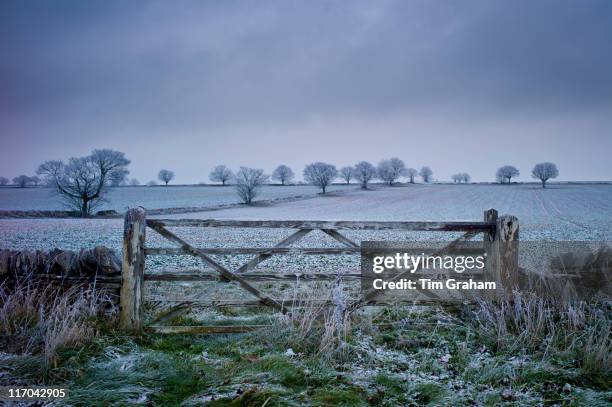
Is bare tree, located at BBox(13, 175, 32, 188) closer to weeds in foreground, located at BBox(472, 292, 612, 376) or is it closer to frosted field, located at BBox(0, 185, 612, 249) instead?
frosted field, located at BBox(0, 185, 612, 249)

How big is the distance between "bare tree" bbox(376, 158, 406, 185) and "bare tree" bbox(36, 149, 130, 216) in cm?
7770

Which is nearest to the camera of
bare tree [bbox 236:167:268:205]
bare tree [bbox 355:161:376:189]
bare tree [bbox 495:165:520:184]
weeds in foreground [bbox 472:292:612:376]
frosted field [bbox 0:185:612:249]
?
weeds in foreground [bbox 472:292:612:376]

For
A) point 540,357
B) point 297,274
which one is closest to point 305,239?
point 297,274

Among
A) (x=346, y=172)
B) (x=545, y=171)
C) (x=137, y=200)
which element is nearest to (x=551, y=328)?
(x=137, y=200)

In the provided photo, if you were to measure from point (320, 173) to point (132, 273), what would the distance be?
76897 millimetres

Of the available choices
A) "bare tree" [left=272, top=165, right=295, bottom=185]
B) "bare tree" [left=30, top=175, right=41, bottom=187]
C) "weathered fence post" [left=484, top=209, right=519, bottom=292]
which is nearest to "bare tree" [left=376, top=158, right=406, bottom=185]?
"bare tree" [left=272, top=165, right=295, bottom=185]

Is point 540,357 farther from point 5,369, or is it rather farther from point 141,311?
point 5,369

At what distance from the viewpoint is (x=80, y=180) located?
4172 centimetres

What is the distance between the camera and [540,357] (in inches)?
185

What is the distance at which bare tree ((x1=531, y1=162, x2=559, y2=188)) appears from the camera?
99.6 m

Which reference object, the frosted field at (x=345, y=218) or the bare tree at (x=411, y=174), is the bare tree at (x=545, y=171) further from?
the frosted field at (x=345, y=218)

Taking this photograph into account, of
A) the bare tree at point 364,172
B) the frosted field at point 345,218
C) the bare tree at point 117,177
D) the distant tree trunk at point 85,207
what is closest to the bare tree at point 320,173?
the bare tree at point 364,172

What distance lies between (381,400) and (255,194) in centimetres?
5273

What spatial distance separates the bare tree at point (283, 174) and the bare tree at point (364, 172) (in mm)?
23402
